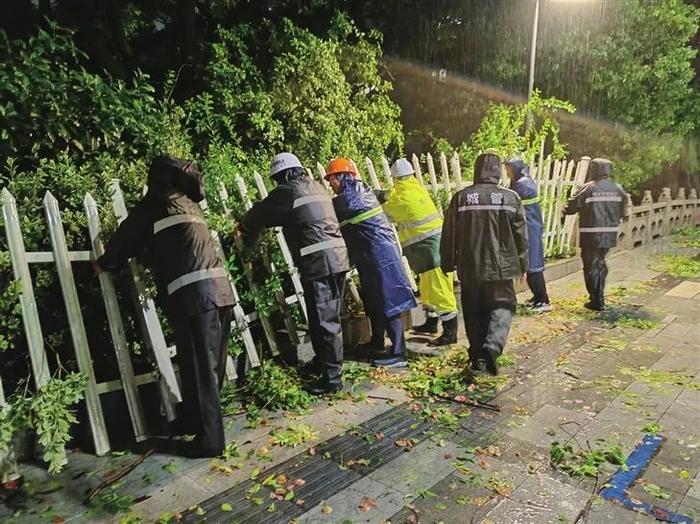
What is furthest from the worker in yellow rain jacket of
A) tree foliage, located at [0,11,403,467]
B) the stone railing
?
the stone railing

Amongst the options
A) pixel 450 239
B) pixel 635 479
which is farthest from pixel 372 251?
pixel 635 479

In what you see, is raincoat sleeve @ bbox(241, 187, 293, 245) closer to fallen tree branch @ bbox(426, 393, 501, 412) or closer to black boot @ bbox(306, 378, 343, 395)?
black boot @ bbox(306, 378, 343, 395)

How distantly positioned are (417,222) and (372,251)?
2.73 ft

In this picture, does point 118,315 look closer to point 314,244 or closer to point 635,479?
point 314,244

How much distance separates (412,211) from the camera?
5.21 m

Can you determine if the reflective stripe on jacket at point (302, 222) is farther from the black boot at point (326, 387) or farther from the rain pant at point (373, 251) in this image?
the black boot at point (326, 387)

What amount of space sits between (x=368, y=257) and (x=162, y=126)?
93.4 inches

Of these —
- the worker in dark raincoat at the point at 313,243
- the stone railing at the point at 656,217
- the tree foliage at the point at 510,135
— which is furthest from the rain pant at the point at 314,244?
the stone railing at the point at 656,217

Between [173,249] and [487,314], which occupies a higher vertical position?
[173,249]

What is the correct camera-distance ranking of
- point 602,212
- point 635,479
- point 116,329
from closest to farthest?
point 635,479 → point 116,329 → point 602,212

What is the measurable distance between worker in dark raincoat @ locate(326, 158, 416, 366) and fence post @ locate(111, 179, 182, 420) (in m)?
1.94

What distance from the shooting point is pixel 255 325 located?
4582 mm

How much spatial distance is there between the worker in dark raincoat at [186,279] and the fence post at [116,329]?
19cm

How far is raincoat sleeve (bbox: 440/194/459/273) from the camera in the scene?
14.8ft
